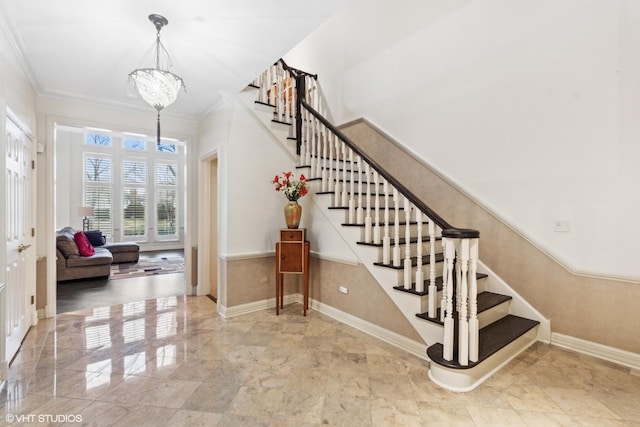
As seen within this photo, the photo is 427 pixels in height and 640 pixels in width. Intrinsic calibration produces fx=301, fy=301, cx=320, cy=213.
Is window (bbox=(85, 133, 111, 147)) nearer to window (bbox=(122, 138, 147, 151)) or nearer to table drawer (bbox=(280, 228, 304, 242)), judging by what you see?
window (bbox=(122, 138, 147, 151))

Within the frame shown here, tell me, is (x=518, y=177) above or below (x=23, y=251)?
above

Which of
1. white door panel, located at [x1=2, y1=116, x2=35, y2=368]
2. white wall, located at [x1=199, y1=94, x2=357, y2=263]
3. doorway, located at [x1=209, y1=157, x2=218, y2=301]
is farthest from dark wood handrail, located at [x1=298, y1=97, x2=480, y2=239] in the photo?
white door panel, located at [x1=2, y1=116, x2=35, y2=368]

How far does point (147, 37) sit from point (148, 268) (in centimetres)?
536

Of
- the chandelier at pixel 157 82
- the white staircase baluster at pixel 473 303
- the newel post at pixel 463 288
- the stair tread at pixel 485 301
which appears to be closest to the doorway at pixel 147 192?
the chandelier at pixel 157 82

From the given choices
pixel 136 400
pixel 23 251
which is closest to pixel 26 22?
pixel 23 251

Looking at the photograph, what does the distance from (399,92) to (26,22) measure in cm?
380

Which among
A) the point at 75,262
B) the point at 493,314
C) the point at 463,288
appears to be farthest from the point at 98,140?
the point at 493,314

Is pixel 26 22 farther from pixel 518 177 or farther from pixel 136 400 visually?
pixel 518 177

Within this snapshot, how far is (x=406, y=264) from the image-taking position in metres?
2.69

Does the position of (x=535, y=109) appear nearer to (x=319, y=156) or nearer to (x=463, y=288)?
A: (x=463, y=288)

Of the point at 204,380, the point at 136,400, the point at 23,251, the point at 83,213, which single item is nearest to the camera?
the point at 136,400

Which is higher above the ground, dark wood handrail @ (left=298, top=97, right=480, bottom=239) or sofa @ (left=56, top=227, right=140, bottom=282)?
dark wood handrail @ (left=298, top=97, right=480, bottom=239)

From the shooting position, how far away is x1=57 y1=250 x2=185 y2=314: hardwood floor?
13.6 feet

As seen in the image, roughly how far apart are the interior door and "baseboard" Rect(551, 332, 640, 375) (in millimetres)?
4634
